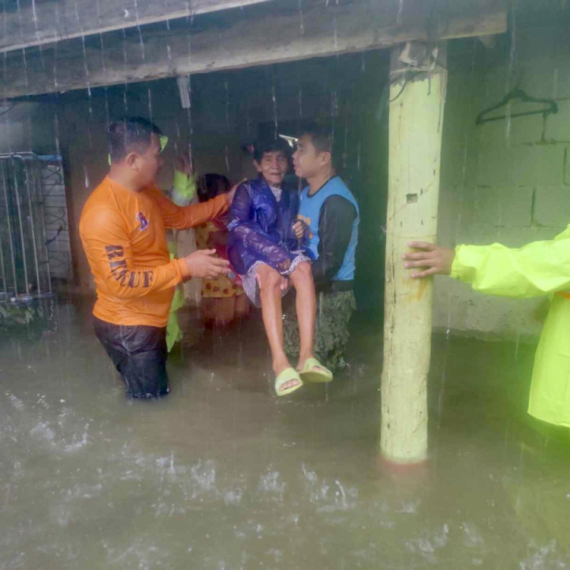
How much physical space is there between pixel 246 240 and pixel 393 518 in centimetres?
229

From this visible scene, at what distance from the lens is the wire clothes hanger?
480 cm

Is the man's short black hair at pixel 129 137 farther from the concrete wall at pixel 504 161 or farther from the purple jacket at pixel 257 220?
the concrete wall at pixel 504 161

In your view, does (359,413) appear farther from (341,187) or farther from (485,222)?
(485,222)

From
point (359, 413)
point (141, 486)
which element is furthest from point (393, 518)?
point (141, 486)

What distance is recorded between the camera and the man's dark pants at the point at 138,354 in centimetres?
439

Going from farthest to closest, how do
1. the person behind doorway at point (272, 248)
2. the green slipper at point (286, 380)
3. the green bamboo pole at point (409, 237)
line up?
the person behind doorway at point (272, 248)
the green slipper at point (286, 380)
the green bamboo pole at point (409, 237)

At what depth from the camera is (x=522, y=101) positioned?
4.96 meters

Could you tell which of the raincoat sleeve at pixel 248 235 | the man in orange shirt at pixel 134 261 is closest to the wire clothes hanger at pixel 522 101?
the raincoat sleeve at pixel 248 235

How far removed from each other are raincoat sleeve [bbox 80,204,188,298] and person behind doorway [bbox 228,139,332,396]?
0.54m

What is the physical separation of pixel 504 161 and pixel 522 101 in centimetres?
55

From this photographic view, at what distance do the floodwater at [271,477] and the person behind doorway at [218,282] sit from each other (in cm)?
113

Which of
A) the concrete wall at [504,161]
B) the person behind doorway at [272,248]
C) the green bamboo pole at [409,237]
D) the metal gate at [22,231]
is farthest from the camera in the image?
the metal gate at [22,231]

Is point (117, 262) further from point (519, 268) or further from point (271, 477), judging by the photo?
point (519, 268)

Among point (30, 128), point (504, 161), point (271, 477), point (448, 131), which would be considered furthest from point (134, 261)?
point (30, 128)
